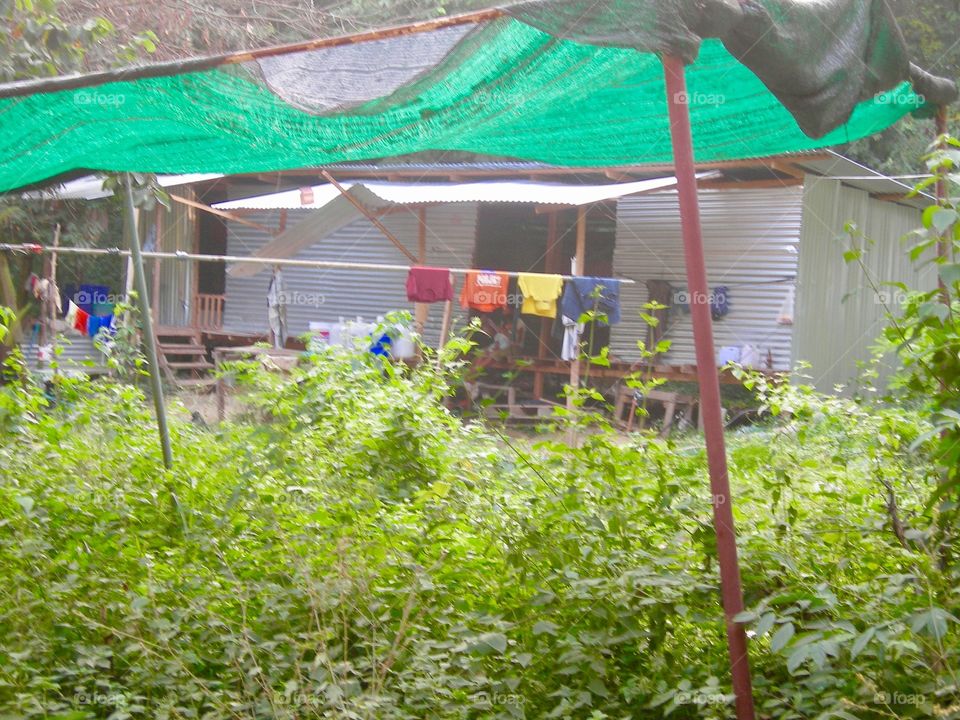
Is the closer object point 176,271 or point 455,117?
point 455,117

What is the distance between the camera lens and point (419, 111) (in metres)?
4.00

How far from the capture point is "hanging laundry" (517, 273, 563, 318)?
35.5 ft

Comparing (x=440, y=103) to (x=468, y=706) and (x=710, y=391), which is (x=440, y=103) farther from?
(x=468, y=706)

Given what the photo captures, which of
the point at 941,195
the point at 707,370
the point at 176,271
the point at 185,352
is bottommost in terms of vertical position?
the point at 185,352

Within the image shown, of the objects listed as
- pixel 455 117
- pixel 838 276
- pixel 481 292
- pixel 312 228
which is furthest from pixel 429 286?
pixel 455 117

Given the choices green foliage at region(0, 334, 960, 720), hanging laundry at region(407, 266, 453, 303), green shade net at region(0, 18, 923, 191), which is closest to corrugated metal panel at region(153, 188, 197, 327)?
hanging laundry at region(407, 266, 453, 303)

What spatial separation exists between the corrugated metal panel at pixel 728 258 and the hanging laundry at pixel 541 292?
88.3 inches

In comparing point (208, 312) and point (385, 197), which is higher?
point (385, 197)

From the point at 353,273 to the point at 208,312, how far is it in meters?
2.65

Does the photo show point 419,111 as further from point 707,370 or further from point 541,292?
point 541,292

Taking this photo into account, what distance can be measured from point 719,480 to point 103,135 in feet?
11.2

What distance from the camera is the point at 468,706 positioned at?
3.08 meters

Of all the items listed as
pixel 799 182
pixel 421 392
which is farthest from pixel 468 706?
pixel 799 182

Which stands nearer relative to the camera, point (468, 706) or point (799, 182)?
point (468, 706)
